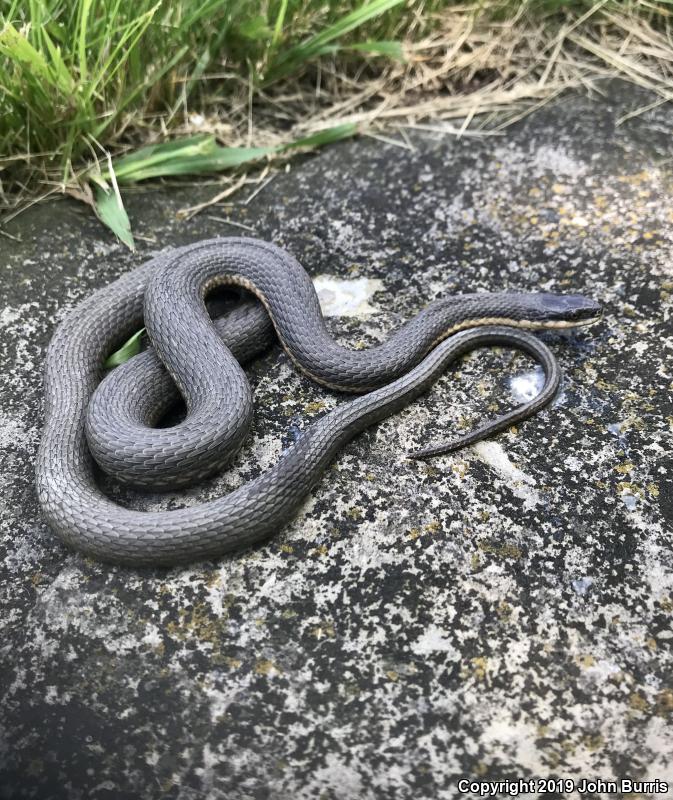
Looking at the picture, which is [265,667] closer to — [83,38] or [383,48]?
[83,38]

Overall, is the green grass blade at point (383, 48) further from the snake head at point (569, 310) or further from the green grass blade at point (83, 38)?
the snake head at point (569, 310)

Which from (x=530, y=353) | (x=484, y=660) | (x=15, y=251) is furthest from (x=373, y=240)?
(x=484, y=660)

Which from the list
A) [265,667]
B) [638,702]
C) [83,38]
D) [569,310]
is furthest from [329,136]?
[638,702]

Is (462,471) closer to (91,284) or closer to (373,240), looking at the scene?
(373,240)

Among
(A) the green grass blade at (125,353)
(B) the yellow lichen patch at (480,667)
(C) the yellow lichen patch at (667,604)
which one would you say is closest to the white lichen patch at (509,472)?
(C) the yellow lichen patch at (667,604)

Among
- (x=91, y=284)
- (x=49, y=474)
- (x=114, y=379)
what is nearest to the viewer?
(x=49, y=474)

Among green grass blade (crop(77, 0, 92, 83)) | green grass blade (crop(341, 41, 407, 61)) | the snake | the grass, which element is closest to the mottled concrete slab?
the snake
